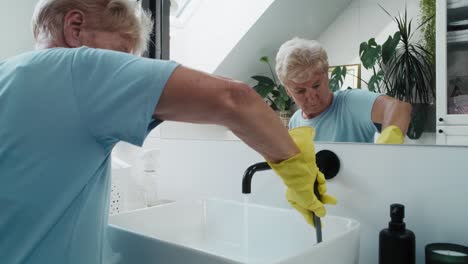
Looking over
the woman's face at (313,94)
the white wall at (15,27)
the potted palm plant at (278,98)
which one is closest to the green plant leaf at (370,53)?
the woman's face at (313,94)

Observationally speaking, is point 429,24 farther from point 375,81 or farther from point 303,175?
point 303,175

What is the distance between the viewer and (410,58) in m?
0.91

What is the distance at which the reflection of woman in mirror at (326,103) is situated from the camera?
0.96 meters

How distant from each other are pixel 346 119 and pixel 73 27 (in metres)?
0.65

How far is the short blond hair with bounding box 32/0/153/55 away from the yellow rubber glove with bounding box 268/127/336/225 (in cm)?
41

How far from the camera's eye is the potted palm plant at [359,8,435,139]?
0.89 meters

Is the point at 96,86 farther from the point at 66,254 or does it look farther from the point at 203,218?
the point at 203,218

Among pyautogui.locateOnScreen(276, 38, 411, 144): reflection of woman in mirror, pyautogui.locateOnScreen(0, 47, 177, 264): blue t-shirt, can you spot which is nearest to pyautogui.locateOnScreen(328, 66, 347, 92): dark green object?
pyautogui.locateOnScreen(276, 38, 411, 144): reflection of woman in mirror

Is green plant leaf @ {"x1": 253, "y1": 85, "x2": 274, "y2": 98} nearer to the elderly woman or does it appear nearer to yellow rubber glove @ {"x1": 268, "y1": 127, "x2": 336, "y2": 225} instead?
yellow rubber glove @ {"x1": 268, "y1": 127, "x2": 336, "y2": 225}

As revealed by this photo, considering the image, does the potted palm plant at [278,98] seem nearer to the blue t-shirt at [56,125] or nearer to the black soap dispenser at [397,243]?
the black soap dispenser at [397,243]

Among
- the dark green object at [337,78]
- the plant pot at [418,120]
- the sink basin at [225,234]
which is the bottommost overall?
the sink basin at [225,234]

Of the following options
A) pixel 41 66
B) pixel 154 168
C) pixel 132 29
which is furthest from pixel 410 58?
pixel 154 168

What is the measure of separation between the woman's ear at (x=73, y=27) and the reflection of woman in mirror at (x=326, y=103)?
521mm

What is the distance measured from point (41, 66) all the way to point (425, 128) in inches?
29.8
